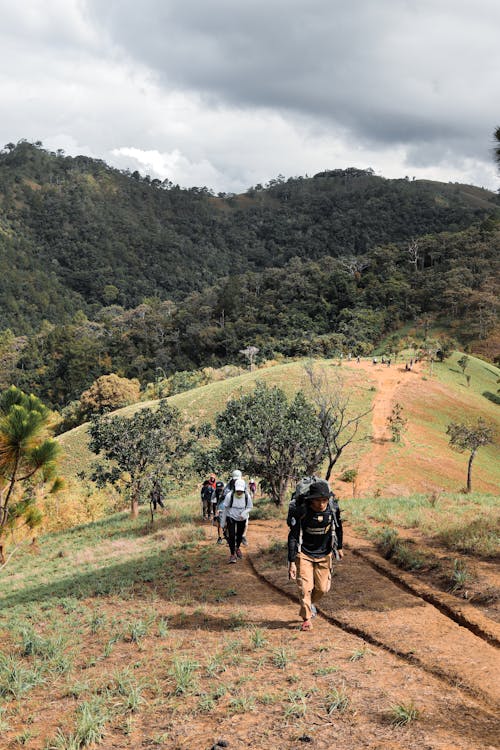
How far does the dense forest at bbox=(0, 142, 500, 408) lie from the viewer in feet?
260

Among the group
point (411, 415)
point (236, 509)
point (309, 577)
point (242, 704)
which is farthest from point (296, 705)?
point (411, 415)

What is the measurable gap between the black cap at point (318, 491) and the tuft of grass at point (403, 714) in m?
2.13

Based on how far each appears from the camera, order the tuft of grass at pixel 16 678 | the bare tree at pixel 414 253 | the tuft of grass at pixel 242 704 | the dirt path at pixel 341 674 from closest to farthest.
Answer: the dirt path at pixel 341 674
the tuft of grass at pixel 242 704
the tuft of grass at pixel 16 678
the bare tree at pixel 414 253

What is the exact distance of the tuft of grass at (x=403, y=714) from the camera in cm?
386

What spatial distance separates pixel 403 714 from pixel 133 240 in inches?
7474

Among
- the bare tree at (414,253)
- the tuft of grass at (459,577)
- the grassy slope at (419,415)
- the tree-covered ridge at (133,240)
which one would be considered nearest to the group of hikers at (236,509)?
the tuft of grass at (459,577)

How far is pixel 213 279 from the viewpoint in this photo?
173 metres

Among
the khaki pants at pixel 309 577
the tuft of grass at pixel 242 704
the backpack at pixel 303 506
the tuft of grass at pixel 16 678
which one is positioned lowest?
the tuft of grass at pixel 16 678

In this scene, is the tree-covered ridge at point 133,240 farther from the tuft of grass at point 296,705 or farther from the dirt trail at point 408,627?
the tuft of grass at point 296,705

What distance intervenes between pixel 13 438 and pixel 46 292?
145088 millimetres

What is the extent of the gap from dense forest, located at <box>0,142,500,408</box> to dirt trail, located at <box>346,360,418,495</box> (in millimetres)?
17222

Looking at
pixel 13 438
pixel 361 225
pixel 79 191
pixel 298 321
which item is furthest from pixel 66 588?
pixel 79 191

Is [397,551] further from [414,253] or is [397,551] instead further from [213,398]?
[414,253]

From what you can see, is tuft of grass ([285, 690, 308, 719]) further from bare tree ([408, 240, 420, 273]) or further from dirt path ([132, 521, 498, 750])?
bare tree ([408, 240, 420, 273])
